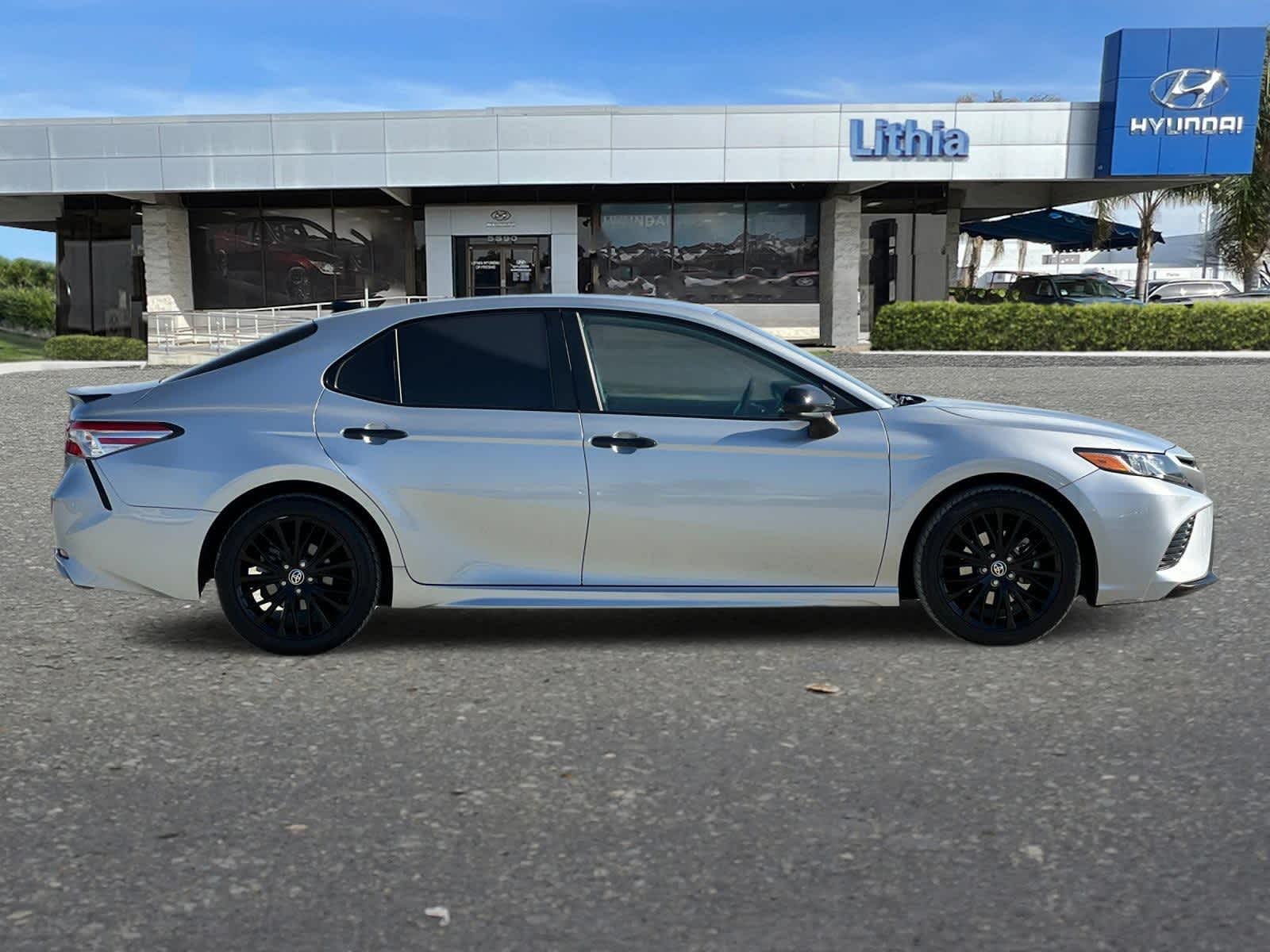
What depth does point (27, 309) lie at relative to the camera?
4316 cm

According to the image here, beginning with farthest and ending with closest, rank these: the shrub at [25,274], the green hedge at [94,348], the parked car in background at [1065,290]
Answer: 1. the shrub at [25,274]
2. the parked car in background at [1065,290]
3. the green hedge at [94,348]

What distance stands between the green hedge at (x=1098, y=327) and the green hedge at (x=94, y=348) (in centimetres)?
1816

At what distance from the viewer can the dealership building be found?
94.5ft

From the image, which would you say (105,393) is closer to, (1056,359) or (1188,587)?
(1188,587)

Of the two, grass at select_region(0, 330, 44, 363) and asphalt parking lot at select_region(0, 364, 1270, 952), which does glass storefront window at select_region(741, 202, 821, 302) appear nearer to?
grass at select_region(0, 330, 44, 363)

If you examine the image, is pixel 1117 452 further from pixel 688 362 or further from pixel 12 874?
pixel 12 874

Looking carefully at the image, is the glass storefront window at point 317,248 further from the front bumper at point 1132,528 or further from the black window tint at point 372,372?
the front bumper at point 1132,528

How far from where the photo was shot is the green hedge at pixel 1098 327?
87.0 feet

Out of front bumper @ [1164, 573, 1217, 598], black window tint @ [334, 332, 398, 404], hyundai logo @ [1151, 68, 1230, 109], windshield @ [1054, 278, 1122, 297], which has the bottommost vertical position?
front bumper @ [1164, 573, 1217, 598]

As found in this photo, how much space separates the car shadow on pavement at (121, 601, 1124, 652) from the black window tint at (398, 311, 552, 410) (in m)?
1.09

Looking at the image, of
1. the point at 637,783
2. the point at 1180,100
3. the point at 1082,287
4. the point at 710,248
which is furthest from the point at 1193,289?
the point at 637,783

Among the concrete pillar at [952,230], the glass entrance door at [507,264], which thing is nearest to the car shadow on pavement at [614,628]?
the glass entrance door at [507,264]

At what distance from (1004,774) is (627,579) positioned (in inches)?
74.7

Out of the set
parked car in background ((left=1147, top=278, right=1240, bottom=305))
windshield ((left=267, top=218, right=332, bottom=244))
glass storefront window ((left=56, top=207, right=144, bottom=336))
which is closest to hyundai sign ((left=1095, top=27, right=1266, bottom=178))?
parked car in background ((left=1147, top=278, right=1240, bottom=305))
